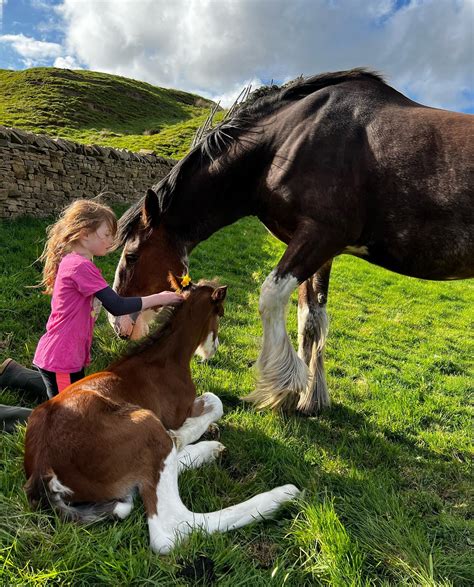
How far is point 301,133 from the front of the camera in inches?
141

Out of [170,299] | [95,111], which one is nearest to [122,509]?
[170,299]

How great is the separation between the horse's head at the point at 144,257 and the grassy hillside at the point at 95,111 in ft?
84.2

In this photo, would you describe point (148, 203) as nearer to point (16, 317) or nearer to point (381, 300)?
point (16, 317)

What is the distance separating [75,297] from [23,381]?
40.4 inches

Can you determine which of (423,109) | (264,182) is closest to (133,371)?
Answer: (264,182)

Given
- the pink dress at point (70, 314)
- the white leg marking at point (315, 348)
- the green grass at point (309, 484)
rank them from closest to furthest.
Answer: the green grass at point (309, 484) → the pink dress at point (70, 314) → the white leg marking at point (315, 348)

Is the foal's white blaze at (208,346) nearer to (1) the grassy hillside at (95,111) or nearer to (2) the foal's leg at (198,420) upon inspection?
(2) the foal's leg at (198,420)

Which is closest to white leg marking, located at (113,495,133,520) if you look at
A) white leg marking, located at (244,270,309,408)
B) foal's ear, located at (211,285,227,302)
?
foal's ear, located at (211,285,227,302)

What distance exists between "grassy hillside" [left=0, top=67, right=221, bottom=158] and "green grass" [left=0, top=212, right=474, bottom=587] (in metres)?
24.9

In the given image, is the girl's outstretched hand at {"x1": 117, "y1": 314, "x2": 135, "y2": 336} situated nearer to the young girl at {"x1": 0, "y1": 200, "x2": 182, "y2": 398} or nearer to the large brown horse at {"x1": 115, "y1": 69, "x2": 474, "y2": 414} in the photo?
the large brown horse at {"x1": 115, "y1": 69, "x2": 474, "y2": 414}

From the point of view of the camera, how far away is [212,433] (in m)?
3.34

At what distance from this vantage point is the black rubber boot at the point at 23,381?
3.55 m

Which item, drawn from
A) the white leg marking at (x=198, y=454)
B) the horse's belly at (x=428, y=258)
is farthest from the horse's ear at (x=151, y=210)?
the white leg marking at (x=198, y=454)

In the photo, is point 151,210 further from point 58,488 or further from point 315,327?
point 58,488
